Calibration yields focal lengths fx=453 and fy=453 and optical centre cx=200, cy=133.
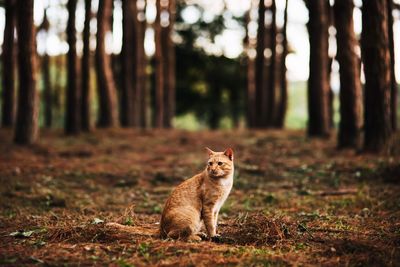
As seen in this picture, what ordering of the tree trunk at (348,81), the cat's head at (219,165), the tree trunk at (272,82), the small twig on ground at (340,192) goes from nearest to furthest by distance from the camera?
the cat's head at (219,165), the small twig on ground at (340,192), the tree trunk at (348,81), the tree trunk at (272,82)

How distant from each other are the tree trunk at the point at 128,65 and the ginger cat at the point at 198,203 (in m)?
19.2

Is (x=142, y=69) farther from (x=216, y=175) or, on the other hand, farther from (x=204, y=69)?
(x=216, y=175)

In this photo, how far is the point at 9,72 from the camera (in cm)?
2330

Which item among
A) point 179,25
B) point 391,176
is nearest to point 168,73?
point 179,25

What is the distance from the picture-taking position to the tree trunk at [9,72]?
23359 millimetres

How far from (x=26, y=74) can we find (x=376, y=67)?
1134 centimetres

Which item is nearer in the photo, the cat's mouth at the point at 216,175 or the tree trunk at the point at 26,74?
the cat's mouth at the point at 216,175

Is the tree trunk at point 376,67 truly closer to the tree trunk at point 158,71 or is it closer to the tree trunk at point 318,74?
the tree trunk at point 318,74

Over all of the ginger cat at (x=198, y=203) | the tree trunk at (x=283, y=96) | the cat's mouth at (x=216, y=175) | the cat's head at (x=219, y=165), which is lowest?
the ginger cat at (x=198, y=203)

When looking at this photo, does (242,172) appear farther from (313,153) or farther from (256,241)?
(256,241)

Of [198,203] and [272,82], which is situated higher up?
[272,82]

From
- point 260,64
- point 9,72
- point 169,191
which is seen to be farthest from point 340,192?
point 9,72

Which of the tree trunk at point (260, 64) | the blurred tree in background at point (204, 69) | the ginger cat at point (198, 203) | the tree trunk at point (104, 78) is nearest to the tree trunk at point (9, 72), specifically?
the blurred tree in background at point (204, 69)

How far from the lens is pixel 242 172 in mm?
13383
